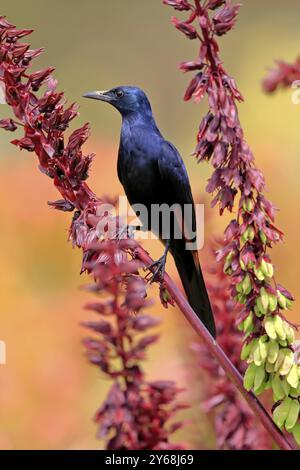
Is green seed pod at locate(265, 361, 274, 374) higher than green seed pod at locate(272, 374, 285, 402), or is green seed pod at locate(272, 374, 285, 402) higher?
green seed pod at locate(265, 361, 274, 374)

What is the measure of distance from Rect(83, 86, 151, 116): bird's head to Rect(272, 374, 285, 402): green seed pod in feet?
7.37

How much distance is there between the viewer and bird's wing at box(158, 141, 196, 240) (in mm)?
3086

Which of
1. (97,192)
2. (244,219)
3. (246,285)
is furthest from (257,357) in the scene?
(97,192)

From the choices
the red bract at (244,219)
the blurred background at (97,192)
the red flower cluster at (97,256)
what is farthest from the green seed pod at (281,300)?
the blurred background at (97,192)

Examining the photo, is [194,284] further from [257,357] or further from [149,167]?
[257,357]

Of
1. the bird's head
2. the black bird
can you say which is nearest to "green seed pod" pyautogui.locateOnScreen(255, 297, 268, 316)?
the black bird

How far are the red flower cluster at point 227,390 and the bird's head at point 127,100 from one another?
1.74 m

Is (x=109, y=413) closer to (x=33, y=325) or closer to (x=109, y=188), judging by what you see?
(x=33, y=325)

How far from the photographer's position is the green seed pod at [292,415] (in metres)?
1.45

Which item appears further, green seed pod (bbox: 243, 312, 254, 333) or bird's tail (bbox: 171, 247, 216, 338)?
bird's tail (bbox: 171, 247, 216, 338)

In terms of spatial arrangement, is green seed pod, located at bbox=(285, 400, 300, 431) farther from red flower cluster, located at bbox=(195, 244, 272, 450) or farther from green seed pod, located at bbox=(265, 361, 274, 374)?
red flower cluster, located at bbox=(195, 244, 272, 450)

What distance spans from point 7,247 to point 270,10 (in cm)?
338

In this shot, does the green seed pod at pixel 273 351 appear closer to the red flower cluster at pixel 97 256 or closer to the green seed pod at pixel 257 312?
the green seed pod at pixel 257 312
